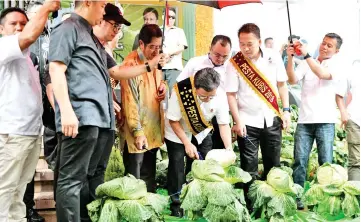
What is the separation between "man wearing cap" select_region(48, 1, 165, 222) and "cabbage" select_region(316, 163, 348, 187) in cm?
217

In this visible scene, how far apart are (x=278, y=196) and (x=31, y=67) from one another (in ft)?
6.99

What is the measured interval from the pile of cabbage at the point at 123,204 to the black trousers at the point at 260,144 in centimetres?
120

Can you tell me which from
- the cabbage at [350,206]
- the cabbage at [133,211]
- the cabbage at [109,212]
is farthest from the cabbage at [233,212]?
the cabbage at [350,206]

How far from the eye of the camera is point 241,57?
4.51m

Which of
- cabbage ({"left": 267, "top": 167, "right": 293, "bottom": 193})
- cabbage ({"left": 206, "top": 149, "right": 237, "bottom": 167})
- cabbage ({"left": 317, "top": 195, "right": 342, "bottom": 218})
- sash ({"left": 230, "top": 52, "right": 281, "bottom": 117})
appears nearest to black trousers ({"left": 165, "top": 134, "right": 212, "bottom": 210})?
cabbage ({"left": 206, "top": 149, "right": 237, "bottom": 167})

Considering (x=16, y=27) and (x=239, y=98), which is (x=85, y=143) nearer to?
(x=16, y=27)

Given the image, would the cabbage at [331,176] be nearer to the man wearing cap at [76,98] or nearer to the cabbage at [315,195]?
the cabbage at [315,195]

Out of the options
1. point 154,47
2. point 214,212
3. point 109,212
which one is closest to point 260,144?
point 214,212

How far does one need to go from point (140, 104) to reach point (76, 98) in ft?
3.76

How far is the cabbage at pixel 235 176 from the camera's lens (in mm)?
3838

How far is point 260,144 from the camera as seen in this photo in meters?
4.53

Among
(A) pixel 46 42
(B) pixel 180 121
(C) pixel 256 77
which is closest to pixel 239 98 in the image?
(C) pixel 256 77

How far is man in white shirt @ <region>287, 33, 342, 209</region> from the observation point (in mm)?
4965

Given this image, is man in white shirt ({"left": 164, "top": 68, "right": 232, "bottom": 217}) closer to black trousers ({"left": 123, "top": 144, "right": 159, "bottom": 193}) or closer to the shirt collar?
black trousers ({"left": 123, "top": 144, "right": 159, "bottom": 193})
